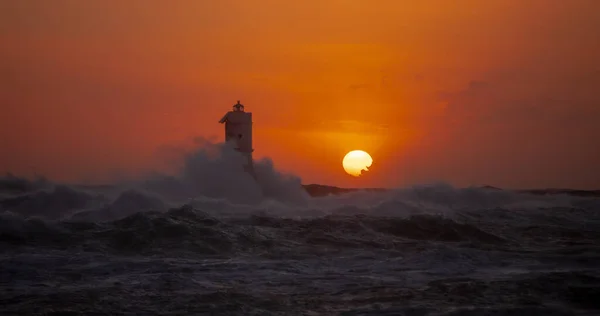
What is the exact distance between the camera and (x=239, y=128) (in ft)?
73.7

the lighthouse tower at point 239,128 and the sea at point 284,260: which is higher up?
the lighthouse tower at point 239,128

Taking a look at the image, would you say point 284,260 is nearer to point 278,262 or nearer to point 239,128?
point 278,262

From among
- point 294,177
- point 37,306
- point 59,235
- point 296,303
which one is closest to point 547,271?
point 296,303

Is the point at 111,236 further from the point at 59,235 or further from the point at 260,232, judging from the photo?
the point at 260,232

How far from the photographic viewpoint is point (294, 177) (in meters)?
24.8

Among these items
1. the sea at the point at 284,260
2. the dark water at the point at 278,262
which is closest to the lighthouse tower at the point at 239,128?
the sea at the point at 284,260

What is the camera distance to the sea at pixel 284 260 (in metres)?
8.09

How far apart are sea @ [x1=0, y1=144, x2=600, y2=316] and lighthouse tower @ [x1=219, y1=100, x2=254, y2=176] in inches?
126

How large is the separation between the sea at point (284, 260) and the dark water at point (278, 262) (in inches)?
1.0

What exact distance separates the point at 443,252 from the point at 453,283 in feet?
10.0

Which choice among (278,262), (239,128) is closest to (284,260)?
(278,262)

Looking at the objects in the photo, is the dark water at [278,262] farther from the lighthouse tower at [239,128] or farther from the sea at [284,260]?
the lighthouse tower at [239,128]

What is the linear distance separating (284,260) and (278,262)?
0.80 ft

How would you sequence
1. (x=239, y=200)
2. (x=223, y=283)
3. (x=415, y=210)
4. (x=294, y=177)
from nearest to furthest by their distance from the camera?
(x=223, y=283) < (x=415, y=210) < (x=239, y=200) < (x=294, y=177)
